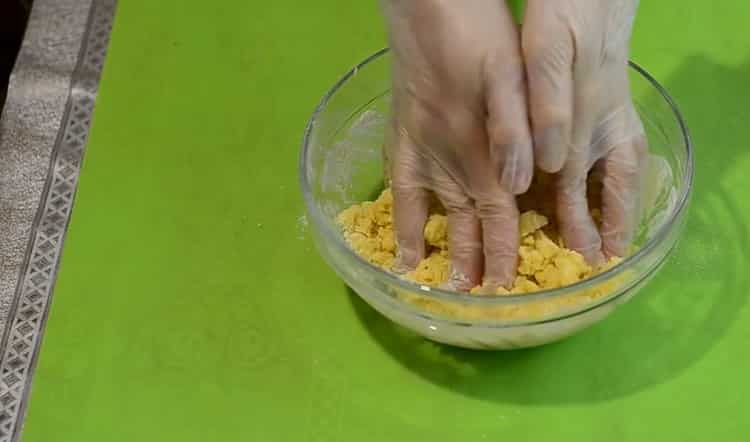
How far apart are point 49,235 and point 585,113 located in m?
0.60

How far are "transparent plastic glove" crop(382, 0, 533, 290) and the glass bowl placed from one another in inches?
2.4

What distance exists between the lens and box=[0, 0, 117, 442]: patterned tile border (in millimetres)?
858

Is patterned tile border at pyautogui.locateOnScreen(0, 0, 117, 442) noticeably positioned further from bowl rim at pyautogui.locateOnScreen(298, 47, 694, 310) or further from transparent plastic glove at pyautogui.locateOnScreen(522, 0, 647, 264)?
transparent plastic glove at pyautogui.locateOnScreen(522, 0, 647, 264)

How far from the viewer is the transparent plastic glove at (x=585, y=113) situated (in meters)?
0.64

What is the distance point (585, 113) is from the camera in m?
0.71

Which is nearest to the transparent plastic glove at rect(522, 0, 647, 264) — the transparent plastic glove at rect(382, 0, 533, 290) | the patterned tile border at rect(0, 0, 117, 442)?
the transparent plastic glove at rect(382, 0, 533, 290)

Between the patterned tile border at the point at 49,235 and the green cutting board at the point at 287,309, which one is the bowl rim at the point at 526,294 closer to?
the green cutting board at the point at 287,309

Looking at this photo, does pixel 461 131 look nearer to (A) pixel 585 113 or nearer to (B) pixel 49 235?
(A) pixel 585 113

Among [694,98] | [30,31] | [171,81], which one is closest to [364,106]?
[171,81]

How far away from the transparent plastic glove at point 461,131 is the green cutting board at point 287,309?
11 centimetres

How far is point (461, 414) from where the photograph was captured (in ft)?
2.57

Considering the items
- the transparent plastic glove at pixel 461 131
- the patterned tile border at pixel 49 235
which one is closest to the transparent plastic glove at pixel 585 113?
the transparent plastic glove at pixel 461 131

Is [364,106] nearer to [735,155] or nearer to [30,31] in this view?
[735,155]

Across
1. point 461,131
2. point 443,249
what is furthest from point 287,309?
point 461,131
